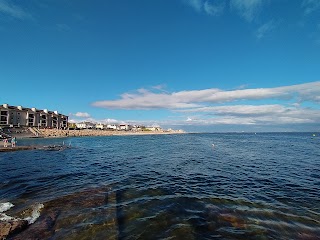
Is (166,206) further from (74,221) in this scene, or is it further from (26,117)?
(26,117)

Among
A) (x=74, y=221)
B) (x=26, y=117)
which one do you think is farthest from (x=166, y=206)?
(x=26, y=117)

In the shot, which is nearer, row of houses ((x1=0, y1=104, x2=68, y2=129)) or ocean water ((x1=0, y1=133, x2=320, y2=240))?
ocean water ((x1=0, y1=133, x2=320, y2=240))

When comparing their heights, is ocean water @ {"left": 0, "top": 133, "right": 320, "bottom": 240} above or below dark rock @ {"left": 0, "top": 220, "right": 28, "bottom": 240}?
below

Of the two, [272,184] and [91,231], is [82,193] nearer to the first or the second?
[91,231]

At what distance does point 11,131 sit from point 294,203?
11438 centimetres

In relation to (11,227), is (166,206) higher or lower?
lower

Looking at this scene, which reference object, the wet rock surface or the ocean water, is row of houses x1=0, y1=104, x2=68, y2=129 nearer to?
the ocean water

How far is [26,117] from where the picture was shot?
127 metres

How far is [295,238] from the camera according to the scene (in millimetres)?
9266

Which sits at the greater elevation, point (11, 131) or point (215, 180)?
point (11, 131)

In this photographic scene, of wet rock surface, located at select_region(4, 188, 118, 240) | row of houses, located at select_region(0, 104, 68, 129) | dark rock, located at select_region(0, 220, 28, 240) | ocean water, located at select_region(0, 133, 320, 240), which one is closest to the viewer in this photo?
dark rock, located at select_region(0, 220, 28, 240)

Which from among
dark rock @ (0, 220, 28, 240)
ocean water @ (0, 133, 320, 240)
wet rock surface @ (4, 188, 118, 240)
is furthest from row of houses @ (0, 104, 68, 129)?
dark rock @ (0, 220, 28, 240)

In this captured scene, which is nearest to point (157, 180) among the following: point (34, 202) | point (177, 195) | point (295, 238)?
point (177, 195)

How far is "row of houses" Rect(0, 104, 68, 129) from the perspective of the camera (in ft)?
383
